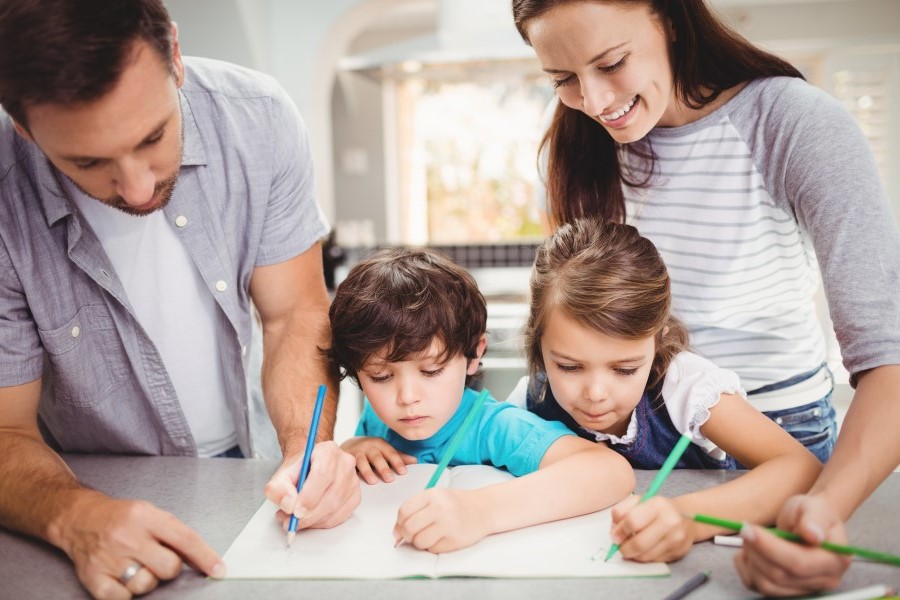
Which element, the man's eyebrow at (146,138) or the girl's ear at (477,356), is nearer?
the man's eyebrow at (146,138)

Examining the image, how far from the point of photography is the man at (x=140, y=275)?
900mm

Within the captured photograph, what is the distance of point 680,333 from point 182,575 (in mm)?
772

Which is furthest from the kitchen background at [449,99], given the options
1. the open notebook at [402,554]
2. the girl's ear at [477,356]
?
the open notebook at [402,554]

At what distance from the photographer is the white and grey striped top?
1000 millimetres

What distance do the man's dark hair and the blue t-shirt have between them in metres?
0.66

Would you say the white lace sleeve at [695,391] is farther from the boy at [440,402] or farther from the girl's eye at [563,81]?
the girl's eye at [563,81]

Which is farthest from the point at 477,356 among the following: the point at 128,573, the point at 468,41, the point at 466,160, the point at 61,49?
the point at 466,160

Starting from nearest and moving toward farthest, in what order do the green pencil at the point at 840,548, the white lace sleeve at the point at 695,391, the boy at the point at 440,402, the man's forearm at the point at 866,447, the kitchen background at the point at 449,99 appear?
the green pencil at the point at 840,548, the man's forearm at the point at 866,447, the boy at the point at 440,402, the white lace sleeve at the point at 695,391, the kitchen background at the point at 449,99

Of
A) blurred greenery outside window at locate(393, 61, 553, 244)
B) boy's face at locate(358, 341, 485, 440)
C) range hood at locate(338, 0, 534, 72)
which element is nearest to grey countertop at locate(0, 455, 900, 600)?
boy's face at locate(358, 341, 485, 440)

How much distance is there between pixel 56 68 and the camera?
893 millimetres

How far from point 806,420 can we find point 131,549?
1034 millimetres

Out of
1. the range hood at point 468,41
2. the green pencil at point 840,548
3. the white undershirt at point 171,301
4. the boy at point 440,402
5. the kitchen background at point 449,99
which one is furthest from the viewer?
the kitchen background at point 449,99

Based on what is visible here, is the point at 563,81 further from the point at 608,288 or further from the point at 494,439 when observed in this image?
the point at 494,439

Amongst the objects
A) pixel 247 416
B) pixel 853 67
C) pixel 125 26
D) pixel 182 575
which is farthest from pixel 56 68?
pixel 853 67
